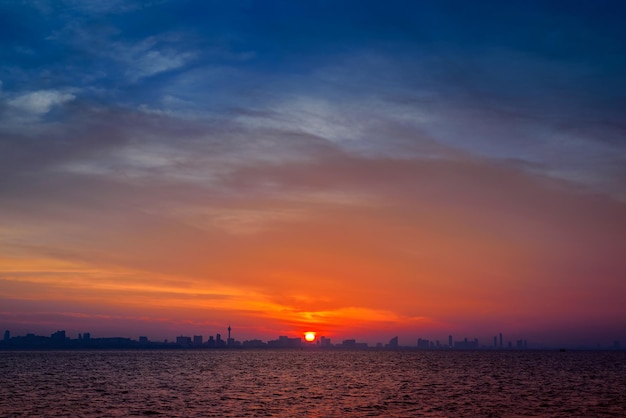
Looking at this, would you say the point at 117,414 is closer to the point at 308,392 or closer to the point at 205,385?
the point at 308,392

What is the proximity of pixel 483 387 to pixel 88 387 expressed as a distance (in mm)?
75959

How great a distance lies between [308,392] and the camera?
105438mm

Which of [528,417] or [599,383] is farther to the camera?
[599,383]

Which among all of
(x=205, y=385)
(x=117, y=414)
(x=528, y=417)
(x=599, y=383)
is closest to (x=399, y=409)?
(x=528, y=417)

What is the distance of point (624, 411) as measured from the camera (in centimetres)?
8006

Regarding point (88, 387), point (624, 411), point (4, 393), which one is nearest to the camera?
point (624, 411)

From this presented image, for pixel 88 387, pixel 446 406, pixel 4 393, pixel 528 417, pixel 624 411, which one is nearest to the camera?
pixel 528 417

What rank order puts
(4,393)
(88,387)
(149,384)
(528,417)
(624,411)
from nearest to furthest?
(528,417), (624,411), (4,393), (88,387), (149,384)

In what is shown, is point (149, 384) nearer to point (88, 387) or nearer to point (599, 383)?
point (88, 387)

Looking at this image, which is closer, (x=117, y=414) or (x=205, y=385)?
(x=117, y=414)

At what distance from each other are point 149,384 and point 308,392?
4014 centimetres

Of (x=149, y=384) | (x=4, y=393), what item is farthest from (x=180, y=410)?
(x=149, y=384)

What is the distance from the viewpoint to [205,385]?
123375mm

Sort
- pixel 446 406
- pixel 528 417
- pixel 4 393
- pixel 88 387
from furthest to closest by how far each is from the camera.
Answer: pixel 88 387 < pixel 4 393 < pixel 446 406 < pixel 528 417
